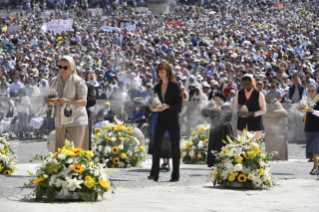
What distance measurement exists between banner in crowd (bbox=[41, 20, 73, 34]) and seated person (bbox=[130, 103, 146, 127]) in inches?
448

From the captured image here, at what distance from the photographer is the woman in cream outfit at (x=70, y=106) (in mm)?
7873

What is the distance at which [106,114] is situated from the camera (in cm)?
1745

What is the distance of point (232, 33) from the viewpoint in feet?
84.6

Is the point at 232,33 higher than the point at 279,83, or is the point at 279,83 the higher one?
the point at 232,33

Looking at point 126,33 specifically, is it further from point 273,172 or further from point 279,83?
point 273,172

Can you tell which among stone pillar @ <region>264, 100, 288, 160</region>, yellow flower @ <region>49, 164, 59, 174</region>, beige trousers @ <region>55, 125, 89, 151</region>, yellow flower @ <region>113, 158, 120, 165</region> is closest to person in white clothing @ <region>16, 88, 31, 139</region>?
stone pillar @ <region>264, 100, 288, 160</region>

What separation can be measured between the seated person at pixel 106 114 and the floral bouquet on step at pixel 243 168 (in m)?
9.49

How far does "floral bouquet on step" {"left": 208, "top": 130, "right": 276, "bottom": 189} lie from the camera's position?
7938mm

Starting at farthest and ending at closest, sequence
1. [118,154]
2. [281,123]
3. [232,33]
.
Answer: [232,33], [281,123], [118,154]

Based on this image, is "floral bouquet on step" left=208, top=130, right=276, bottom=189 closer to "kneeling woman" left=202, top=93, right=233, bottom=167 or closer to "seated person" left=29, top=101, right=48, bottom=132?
"kneeling woman" left=202, top=93, right=233, bottom=167

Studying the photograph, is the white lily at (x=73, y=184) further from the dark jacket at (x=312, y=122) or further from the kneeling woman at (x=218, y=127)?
the dark jacket at (x=312, y=122)

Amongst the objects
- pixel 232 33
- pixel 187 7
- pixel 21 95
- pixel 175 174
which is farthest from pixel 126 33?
pixel 175 174

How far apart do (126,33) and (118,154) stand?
16416mm

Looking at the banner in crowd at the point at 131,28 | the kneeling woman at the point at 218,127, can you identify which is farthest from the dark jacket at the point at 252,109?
the banner in crowd at the point at 131,28
